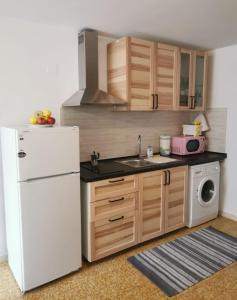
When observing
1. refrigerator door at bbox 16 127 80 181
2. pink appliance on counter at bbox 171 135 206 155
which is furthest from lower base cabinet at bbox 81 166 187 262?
pink appliance on counter at bbox 171 135 206 155

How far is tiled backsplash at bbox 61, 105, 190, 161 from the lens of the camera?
287 centimetres

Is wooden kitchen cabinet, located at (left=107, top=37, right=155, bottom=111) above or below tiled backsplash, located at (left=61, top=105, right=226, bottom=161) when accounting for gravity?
above

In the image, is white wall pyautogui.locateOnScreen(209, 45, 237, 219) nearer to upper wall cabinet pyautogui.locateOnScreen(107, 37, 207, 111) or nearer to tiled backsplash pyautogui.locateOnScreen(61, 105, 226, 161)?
tiled backsplash pyautogui.locateOnScreen(61, 105, 226, 161)

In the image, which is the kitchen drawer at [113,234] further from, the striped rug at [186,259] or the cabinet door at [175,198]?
the cabinet door at [175,198]

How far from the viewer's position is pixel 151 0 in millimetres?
1972

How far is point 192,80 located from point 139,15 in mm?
1340

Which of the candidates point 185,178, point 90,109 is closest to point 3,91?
point 90,109

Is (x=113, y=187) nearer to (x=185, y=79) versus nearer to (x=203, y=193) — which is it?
(x=203, y=193)

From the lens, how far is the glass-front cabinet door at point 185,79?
3186mm

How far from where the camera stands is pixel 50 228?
2119 mm

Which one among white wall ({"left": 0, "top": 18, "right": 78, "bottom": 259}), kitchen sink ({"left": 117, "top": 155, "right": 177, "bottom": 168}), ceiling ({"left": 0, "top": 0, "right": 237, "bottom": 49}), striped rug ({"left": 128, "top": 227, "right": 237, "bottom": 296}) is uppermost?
ceiling ({"left": 0, "top": 0, "right": 237, "bottom": 49})

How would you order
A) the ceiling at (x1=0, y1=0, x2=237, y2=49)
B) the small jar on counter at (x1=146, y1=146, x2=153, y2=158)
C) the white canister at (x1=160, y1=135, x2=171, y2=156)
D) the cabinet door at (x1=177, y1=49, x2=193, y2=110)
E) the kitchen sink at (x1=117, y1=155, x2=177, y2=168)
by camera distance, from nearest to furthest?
the ceiling at (x1=0, y1=0, x2=237, y2=49), the kitchen sink at (x1=117, y1=155, x2=177, y2=168), the cabinet door at (x1=177, y1=49, x2=193, y2=110), the small jar on counter at (x1=146, y1=146, x2=153, y2=158), the white canister at (x1=160, y1=135, x2=171, y2=156)

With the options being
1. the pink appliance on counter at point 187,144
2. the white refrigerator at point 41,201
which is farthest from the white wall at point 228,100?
the white refrigerator at point 41,201

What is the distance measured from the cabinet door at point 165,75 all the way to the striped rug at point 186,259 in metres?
1.66
